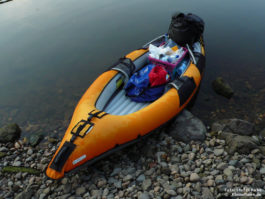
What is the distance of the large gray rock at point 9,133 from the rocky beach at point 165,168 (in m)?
0.14

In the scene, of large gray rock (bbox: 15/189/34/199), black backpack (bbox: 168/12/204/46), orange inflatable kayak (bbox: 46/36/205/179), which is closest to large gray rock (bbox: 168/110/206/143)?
orange inflatable kayak (bbox: 46/36/205/179)

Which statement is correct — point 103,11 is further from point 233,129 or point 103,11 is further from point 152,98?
point 233,129

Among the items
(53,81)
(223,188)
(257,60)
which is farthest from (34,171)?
(257,60)

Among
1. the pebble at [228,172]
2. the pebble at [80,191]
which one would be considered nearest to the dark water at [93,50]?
the pebble at [228,172]

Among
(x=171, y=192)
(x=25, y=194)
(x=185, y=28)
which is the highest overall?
(x=185, y=28)

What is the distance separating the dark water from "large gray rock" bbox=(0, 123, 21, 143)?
0.99 feet

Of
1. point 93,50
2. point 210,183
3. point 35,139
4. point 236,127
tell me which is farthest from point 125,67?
point 93,50

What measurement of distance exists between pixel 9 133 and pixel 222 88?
18.4 feet

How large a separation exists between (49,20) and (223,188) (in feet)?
36.2

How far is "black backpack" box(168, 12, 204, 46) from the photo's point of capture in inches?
216

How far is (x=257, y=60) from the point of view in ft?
22.5

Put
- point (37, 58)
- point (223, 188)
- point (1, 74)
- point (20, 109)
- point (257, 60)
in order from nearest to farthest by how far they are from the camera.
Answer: point (223, 188), point (20, 109), point (257, 60), point (1, 74), point (37, 58)

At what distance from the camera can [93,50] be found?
8312 millimetres

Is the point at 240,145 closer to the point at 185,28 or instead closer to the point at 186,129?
the point at 186,129
